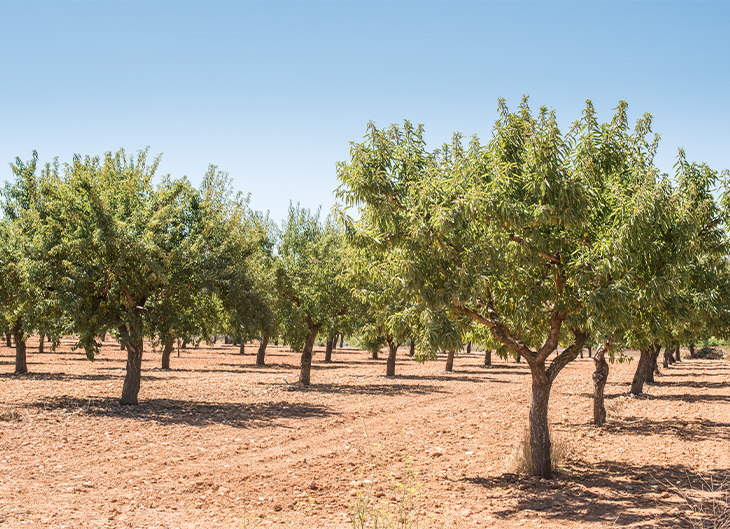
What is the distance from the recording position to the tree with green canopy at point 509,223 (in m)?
8.31

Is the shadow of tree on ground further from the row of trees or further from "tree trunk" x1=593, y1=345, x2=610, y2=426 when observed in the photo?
"tree trunk" x1=593, y1=345, x2=610, y2=426

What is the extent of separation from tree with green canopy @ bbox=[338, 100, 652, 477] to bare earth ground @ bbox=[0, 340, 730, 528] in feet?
6.65

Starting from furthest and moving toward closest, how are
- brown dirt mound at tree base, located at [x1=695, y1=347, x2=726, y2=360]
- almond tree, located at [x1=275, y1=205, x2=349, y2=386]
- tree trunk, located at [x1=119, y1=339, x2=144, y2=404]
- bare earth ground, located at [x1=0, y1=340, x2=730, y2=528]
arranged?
1. brown dirt mound at tree base, located at [x1=695, y1=347, x2=726, y2=360]
2. almond tree, located at [x1=275, y1=205, x2=349, y2=386]
3. tree trunk, located at [x1=119, y1=339, x2=144, y2=404]
4. bare earth ground, located at [x1=0, y1=340, x2=730, y2=528]

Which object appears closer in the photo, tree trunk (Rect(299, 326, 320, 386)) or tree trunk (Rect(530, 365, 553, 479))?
tree trunk (Rect(530, 365, 553, 479))

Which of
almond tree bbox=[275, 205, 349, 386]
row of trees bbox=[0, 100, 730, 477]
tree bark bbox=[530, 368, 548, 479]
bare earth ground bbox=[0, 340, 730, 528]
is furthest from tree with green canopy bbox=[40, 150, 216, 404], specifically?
tree bark bbox=[530, 368, 548, 479]

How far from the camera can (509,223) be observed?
8.28 meters

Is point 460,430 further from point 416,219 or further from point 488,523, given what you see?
point 416,219

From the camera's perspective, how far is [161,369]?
129 feet

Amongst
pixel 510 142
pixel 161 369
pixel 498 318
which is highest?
pixel 510 142

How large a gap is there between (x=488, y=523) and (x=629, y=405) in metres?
17.8

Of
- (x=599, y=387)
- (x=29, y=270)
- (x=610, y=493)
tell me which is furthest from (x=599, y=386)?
(x=29, y=270)

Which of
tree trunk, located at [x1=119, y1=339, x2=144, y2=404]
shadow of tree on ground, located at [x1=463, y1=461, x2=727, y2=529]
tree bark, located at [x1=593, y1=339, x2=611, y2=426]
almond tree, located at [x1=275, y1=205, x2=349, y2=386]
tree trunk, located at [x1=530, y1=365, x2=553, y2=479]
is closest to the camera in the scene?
shadow of tree on ground, located at [x1=463, y1=461, x2=727, y2=529]

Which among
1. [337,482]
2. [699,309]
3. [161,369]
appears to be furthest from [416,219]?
[161,369]

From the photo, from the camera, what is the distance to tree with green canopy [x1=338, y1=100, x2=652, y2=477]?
8.31m
